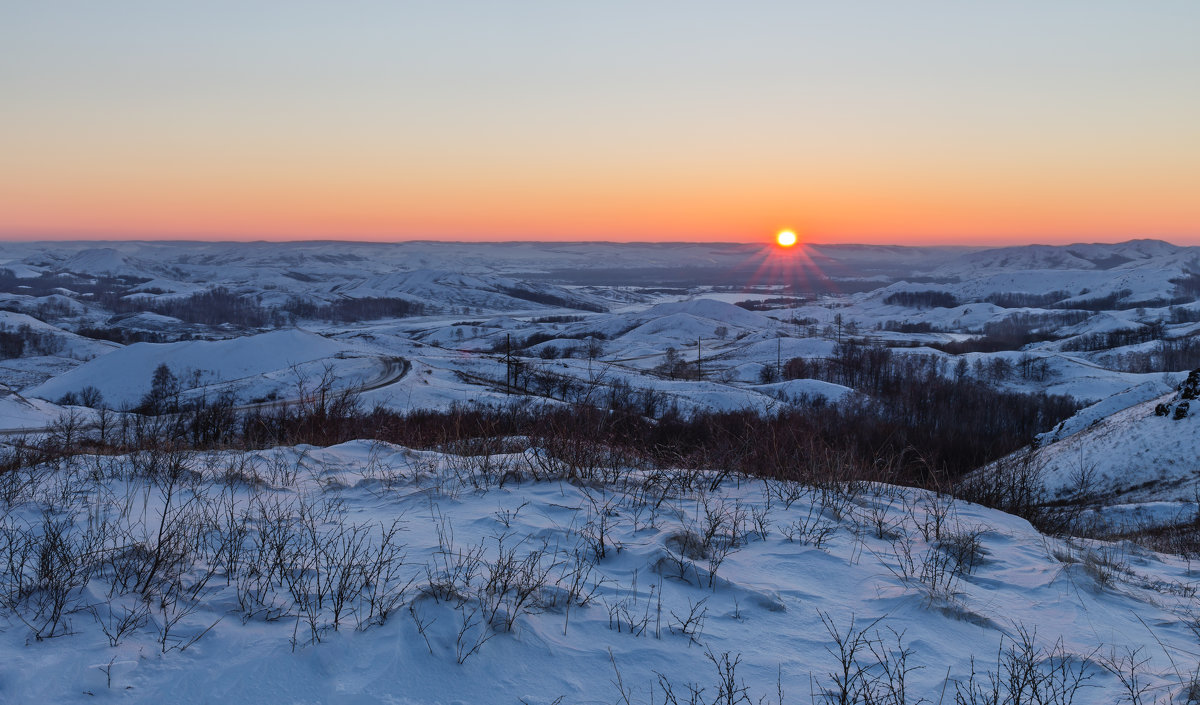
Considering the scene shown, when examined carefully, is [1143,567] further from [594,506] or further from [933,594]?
[594,506]

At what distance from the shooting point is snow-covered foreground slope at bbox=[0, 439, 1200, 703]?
3.00 m

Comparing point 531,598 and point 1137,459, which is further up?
point 531,598

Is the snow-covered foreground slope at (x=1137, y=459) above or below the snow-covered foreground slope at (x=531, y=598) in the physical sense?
below

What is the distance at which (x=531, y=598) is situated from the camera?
3705 mm

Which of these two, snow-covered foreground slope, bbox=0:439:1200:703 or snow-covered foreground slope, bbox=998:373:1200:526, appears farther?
snow-covered foreground slope, bbox=998:373:1200:526

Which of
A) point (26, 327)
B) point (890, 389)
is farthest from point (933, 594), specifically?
point (26, 327)

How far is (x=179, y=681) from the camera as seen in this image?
2852 mm

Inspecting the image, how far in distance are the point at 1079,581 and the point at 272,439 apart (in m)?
8.78

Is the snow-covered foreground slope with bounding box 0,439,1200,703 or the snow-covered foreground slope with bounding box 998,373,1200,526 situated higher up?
the snow-covered foreground slope with bounding box 0,439,1200,703

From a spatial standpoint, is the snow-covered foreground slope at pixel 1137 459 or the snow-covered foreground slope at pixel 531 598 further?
the snow-covered foreground slope at pixel 1137 459

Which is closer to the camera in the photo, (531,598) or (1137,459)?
(531,598)

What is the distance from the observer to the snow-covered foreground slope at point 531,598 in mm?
2998

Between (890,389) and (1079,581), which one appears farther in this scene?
(890,389)

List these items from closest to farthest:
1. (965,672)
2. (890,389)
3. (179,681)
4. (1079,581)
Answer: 1. (179,681)
2. (965,672)
3. (1079,581)
4. (890,389)
